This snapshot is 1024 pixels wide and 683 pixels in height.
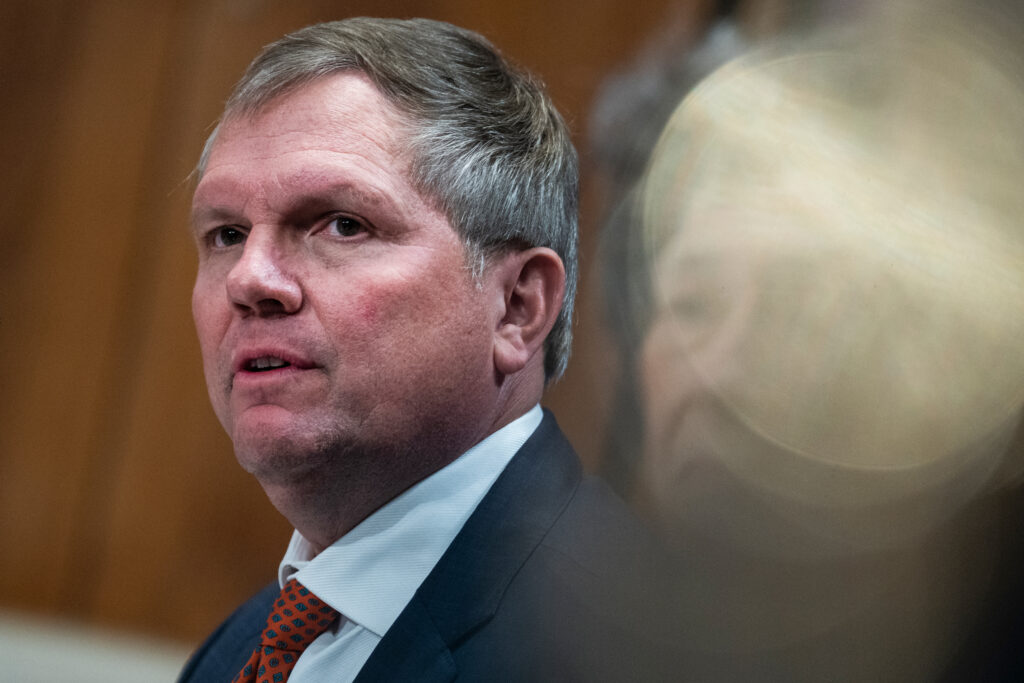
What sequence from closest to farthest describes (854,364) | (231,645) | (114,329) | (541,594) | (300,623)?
(854,364)
(541,594)
(300,623)
(231,645)
(114,329)

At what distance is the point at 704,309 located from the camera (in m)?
0.85

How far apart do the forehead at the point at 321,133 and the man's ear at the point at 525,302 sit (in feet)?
0.51

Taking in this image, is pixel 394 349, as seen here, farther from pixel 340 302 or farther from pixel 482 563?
pixel 482 563

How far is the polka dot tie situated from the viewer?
3.36 ft

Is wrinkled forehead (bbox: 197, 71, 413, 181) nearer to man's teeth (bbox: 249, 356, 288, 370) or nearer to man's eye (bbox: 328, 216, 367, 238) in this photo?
man's eye (bbox: 328, 216, 367, 238)

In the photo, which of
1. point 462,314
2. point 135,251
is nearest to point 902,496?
point 462,314

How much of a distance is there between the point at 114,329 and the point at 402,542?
1.19 meters

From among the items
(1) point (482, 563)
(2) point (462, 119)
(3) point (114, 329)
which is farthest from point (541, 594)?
(3) point (114, 329)

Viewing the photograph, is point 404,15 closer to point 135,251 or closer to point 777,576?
point 135,251

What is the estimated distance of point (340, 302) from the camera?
0.96 metres

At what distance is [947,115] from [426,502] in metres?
0.61

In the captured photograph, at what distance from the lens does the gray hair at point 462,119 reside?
103cm

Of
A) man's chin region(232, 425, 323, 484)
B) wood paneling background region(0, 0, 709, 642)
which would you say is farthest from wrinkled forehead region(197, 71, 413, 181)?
wood paneling background region(0, 0, 709, 642)

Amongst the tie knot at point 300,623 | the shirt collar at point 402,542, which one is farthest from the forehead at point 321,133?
the tie knot at point 300,623
